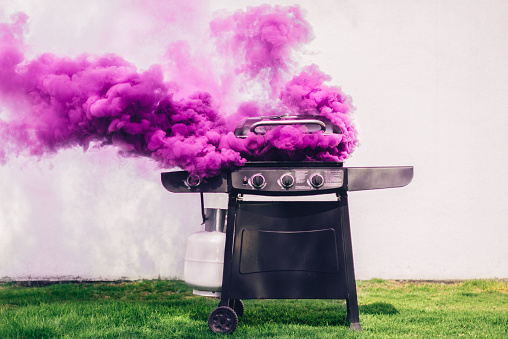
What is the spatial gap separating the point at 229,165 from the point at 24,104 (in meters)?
1.38

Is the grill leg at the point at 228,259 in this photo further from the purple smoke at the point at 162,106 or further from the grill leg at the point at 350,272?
the grill leg at the point at 350,272

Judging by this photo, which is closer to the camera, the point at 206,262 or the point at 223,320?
the point at 223,320

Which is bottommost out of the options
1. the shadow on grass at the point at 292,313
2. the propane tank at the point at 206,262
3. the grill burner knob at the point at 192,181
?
the shadow on grass at the point at 292,313

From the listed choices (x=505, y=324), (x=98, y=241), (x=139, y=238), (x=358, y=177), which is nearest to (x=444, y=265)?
(x=505, y=324)

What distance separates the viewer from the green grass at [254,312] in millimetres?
3193

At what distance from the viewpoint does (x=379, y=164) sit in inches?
209

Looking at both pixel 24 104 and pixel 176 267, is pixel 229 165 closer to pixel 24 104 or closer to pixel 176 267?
pixel 24 104

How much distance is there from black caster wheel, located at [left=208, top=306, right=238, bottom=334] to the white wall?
6.75 feet

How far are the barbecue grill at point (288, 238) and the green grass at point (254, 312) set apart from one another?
0.77ft

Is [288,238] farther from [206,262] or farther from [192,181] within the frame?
[192,181]

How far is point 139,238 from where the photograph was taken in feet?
17.1

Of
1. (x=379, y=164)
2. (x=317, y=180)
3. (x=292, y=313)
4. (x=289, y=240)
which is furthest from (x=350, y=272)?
(x=379, y=164)

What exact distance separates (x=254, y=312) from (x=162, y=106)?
1.63 meters

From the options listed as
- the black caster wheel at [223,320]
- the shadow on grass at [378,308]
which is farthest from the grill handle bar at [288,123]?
the shadow on grass at [378,308]
